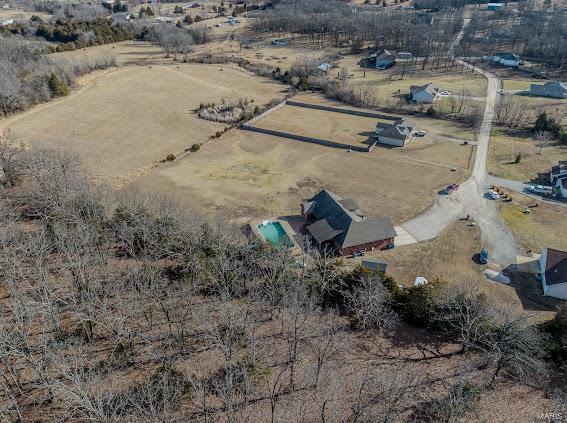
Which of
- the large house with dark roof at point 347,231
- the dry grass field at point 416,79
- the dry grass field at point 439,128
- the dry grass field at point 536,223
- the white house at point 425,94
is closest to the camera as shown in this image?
the large house with dark roof at point 347,231

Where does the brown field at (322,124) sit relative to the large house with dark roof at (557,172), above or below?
above

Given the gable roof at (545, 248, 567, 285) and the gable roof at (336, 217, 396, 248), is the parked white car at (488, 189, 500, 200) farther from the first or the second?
the gable roof at (336, 217, 396, 248)

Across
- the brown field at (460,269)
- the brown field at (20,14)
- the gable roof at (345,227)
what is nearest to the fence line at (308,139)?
the gable roof at (345,227)

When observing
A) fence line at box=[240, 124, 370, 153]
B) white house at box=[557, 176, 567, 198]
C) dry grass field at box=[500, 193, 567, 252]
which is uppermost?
fence line at box=[240, 124, 370, 153]

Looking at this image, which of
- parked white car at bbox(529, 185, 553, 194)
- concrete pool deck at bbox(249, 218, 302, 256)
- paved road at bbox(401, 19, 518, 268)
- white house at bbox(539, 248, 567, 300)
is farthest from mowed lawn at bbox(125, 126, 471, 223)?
white house at bbox(539, 248, 567, 300)

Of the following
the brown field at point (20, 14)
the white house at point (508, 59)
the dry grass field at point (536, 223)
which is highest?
the brown field at point (20, 14)

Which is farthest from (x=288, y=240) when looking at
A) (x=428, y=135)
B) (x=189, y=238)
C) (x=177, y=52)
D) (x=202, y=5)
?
Answer: (x=202, y=5)

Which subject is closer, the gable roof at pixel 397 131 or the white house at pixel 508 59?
the gable roof at pixel 397 131

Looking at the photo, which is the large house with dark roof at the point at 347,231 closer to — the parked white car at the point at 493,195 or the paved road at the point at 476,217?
the paved road at the point at 476,217
